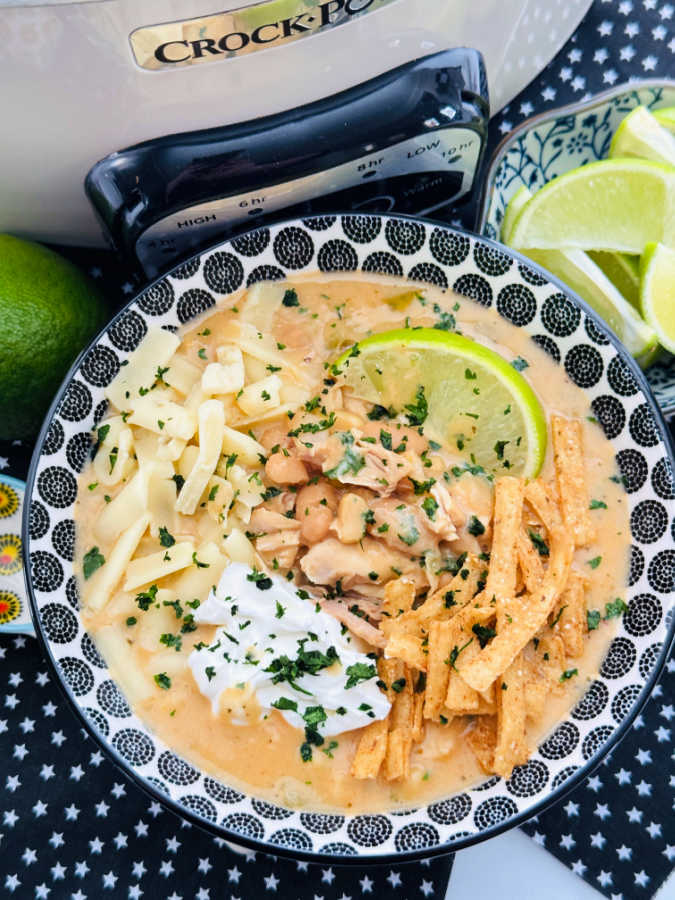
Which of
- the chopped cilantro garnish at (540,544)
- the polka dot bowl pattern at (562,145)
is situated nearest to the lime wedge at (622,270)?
the polka dot bowl pattern at (562,145)

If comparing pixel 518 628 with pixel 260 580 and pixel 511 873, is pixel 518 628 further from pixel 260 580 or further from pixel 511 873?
pixel 511 873

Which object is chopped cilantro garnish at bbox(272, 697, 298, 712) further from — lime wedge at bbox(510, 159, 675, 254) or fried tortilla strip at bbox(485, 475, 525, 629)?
lime wedge at bbox(510, 159, 675, 254)

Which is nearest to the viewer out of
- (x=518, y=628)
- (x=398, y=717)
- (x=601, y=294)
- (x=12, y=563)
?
(x=518, y=628)

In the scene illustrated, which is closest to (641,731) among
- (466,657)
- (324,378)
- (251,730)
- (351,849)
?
(466,657)

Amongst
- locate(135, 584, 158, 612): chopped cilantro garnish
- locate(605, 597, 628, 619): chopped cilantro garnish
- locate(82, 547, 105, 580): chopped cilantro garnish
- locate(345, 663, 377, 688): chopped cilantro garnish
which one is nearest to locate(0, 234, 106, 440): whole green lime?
locate(82, 547, 105, 580): chopped cilantro garnish

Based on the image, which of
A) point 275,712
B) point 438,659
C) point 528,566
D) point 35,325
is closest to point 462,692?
point 438,659

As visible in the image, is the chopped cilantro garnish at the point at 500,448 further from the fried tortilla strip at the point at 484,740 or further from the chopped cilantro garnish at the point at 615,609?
the fried tortilla strip at the point at 484,740
